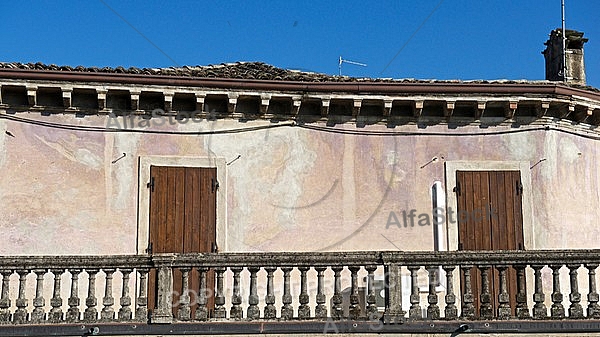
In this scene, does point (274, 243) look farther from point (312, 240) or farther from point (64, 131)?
point (64, 131)

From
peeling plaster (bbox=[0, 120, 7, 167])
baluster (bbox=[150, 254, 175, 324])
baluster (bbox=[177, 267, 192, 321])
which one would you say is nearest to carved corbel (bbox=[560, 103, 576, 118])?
baluster (bbox=[177, 267, 192, 321])

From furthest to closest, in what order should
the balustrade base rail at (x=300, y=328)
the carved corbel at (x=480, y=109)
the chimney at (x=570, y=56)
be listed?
1. the chimney at (x=570, y=56)
2. the carved corbel at (x=480, y=109)
3. the balustrade base rail at (x=300, y=328)

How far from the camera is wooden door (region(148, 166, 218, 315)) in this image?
13.4 meters

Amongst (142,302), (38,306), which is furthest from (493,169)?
(38,306)

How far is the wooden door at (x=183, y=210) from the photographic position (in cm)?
1336

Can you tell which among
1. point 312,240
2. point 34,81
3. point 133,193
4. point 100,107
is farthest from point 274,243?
point 34,81

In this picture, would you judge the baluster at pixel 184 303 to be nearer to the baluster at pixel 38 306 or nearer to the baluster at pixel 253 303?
the baluster at pixel 253 303

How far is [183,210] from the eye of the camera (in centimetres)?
1347

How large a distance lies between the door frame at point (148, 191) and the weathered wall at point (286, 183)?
0.09 m

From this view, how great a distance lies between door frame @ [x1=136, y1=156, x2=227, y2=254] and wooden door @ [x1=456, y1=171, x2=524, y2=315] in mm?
3555

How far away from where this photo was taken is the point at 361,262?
10.5 meters

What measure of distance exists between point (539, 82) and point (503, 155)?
49.5 inches

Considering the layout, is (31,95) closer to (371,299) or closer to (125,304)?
(125,304)

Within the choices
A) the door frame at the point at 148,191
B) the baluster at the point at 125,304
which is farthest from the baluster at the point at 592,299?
the door frame at the point at 148,191
